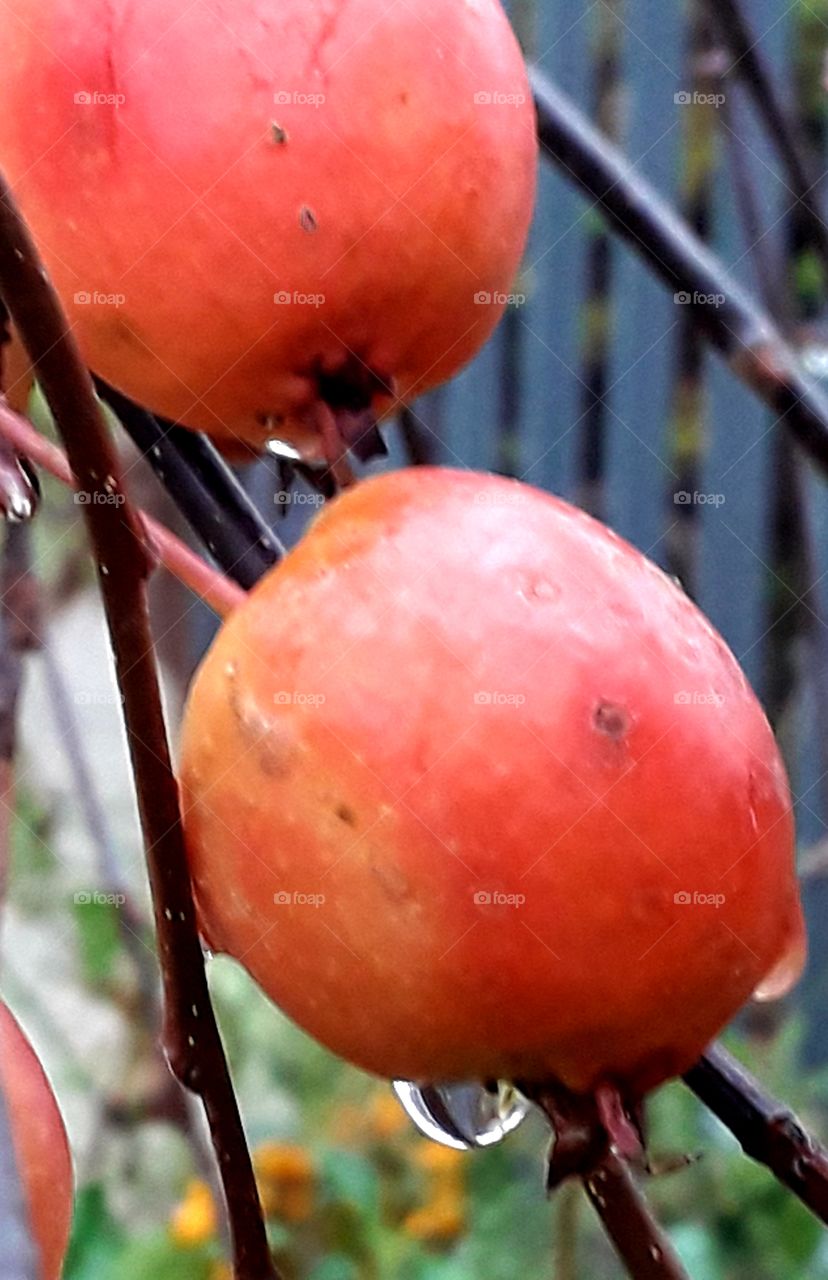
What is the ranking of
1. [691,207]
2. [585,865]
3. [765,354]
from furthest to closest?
[691,207] < [765,354] < [585,865]

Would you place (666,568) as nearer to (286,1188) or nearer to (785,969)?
(286,1188)

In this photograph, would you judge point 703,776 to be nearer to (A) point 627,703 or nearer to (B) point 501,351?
(A) point 627,703

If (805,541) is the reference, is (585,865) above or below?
above

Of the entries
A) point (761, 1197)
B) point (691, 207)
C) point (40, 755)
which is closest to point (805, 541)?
point (761, 1197)

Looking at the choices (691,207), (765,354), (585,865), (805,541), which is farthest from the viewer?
(691,207)

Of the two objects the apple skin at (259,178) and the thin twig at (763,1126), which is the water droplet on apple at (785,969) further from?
the apple skin at (259,178)

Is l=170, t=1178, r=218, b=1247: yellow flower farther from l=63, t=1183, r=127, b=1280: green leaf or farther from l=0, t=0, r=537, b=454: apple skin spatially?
l=0, t=0, r=537, b=454: apple skin

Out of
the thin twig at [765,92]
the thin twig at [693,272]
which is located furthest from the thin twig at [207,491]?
the thin twig at [765,92]

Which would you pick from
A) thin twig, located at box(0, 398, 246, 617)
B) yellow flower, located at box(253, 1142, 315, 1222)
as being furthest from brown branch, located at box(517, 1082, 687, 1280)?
yellow flower, located at box(253, 1142, 315, 1222)
